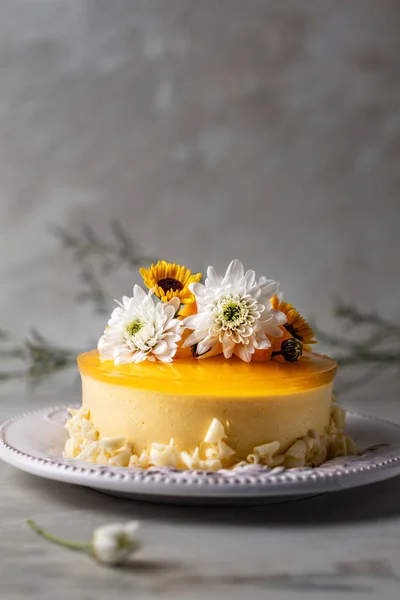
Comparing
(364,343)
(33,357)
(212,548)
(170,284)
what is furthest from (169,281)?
(364,343)

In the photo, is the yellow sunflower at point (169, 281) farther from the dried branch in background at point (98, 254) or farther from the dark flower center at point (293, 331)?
the dried branch in background at point (98, 254)

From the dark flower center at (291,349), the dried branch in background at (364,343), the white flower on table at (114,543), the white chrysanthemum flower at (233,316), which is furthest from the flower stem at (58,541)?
the dried branch in background at (364,343)

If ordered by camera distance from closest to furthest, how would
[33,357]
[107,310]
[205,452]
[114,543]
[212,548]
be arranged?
[114,543] → [212,548] → [205,452] → [33,357] → [107,310]

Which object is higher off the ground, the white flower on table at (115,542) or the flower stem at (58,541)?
the flower stem at (58,541)

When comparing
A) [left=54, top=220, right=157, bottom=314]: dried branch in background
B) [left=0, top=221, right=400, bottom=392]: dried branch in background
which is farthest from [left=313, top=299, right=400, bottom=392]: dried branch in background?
[left=54, top=220, right=157, bottom=314]: dried branch in background

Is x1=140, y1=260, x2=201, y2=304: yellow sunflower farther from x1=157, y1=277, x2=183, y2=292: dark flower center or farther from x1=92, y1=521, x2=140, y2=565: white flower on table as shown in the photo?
x1=92, y1=521, x2=140, y2=565: white flower on table

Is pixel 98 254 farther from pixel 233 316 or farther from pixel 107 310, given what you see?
pixel 233 316
